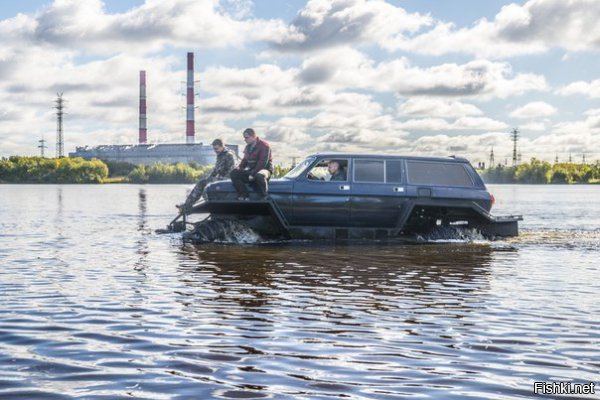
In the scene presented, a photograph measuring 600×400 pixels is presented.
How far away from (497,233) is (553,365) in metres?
11.9

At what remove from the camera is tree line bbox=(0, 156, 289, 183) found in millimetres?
146875

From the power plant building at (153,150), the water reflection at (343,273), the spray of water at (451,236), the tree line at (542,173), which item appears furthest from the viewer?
the tree line at (542,173)

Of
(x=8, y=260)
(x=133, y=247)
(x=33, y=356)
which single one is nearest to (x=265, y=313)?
(x=33, y=356)

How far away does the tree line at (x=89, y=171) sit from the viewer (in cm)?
14688

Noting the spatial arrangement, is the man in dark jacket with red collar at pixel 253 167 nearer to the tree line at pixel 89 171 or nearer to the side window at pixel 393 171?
the side window at pixel 393 171

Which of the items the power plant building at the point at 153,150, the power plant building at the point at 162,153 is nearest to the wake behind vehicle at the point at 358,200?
the power plant building at the point at 153,150

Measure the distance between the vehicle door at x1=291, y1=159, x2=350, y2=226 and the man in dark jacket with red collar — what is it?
2.30 feet

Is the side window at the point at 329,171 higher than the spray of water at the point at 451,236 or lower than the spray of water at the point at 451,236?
higher

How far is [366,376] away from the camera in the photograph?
5.47m

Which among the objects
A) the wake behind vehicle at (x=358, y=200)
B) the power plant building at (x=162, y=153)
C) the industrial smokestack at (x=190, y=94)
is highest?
the industrial smokestack at (x=190, y=94)

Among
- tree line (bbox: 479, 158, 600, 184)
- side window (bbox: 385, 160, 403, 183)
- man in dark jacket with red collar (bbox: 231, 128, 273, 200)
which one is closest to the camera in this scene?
man in dark jacket with red collar (bbox: 231, 128, 273, 200)

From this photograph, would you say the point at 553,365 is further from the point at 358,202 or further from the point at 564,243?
the point at 564,243

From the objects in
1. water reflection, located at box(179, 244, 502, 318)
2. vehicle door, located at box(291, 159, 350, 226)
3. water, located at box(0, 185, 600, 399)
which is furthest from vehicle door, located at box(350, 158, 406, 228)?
water, located at box(0, 185, 600, 399)

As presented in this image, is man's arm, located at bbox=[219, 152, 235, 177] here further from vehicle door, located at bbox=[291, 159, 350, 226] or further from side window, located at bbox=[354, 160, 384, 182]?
side window, located at bbox=[354, 160, 384, 182]
